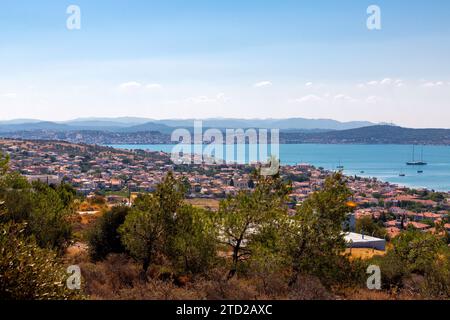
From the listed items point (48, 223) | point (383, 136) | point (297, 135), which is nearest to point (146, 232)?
point (48, 223)

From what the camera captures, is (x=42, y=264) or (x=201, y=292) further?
(x=201, y=292)

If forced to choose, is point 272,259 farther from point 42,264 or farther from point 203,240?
point 42,264

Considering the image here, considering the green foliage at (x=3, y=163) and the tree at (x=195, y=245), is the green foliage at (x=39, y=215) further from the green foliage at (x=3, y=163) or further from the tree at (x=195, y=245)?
the tree at (x=195, y=245)

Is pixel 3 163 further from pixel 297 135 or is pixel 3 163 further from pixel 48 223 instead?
pixel 297 135

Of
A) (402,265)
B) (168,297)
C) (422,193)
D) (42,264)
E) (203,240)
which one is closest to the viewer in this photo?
(42,264)

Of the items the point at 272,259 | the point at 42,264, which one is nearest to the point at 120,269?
the point at 272,259

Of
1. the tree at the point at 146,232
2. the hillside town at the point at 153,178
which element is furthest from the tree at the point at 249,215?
the hillside town at the point at 153,178
